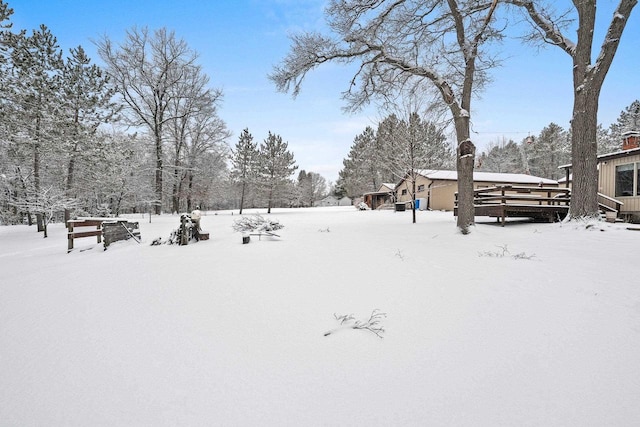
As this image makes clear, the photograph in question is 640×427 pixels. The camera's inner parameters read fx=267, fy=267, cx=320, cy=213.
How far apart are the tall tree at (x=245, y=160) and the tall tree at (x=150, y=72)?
741 cm

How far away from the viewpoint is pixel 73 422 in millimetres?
1498

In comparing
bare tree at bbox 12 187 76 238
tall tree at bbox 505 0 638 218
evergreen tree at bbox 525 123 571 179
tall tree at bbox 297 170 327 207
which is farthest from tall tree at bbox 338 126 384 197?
bare tree at bbox 12 187 76 238

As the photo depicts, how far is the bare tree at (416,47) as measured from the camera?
8.38m

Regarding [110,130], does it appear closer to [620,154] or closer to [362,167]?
[362,167]

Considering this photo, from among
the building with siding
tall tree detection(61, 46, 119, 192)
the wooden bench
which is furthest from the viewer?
tall tree detection(61, 46, 119, 192)

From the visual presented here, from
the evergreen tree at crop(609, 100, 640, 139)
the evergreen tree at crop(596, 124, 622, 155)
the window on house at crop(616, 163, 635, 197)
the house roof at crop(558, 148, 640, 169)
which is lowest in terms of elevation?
the window on house at crop(616, 163, 635, 197)

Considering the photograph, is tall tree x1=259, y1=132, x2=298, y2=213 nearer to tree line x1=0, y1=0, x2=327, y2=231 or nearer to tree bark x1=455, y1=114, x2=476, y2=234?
tree line x1=0, y1=0, x2=327, y2=231

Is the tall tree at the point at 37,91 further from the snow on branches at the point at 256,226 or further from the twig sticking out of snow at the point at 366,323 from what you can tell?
the twig sticking out of snow at the point at 366,323

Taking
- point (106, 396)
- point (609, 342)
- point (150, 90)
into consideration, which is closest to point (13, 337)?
point (106, 396)

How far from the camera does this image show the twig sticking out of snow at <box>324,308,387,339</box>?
237 centimetres

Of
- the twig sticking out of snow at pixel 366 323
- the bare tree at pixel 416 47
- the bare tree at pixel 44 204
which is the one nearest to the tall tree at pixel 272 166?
the bare tree at pixel 44 204

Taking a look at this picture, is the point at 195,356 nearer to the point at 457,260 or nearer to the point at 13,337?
the point at 13,337

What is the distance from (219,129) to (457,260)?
79.1 ft

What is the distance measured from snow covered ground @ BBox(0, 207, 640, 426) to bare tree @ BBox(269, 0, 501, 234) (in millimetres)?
5388
